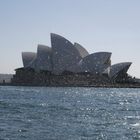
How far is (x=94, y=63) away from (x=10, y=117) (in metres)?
83.6

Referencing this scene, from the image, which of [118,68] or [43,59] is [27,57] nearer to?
[43,59]

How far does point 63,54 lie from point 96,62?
11.0m

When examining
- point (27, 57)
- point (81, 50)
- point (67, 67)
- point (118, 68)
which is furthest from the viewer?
point (118, 68)

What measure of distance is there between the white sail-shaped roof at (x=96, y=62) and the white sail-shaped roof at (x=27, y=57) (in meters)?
10.0

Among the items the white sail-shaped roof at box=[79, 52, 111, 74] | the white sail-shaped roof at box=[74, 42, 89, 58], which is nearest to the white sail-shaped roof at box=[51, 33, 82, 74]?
the white sail-shaped roof at box=[74, 42, 89, 58]

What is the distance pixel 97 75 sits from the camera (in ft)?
379

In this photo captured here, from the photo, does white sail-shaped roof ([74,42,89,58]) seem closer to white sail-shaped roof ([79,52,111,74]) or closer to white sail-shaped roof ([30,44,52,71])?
white sail-shaped roof ([79,52,111,74])

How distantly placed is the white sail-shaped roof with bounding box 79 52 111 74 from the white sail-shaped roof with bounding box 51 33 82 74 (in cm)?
278

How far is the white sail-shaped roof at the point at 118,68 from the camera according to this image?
11161cm

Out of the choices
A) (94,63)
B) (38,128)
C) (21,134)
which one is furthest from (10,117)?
(94,63)

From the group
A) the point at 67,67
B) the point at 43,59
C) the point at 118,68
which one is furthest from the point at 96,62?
the point at 43,59

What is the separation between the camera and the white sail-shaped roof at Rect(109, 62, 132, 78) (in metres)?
112

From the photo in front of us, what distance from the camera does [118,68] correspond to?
11300 cm

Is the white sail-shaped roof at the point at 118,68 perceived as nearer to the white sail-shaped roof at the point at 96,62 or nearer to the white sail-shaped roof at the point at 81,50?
the white sail-shaped roof at the point at 96,62
